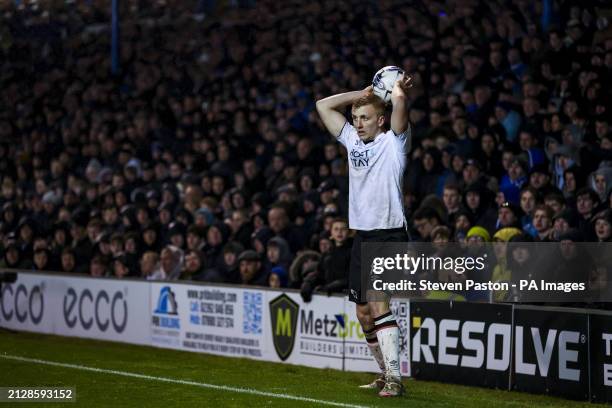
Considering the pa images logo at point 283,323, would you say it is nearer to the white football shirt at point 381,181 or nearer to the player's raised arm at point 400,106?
the white football shirt at point 381,181

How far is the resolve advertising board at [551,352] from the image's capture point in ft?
34.0

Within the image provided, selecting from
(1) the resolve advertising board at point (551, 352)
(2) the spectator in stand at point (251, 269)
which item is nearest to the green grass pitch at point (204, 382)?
(1) the resolve advertising board at point (551, 352)

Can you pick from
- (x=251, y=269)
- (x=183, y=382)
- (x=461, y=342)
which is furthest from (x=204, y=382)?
(x=251, y=269)

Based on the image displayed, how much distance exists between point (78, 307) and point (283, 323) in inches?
158

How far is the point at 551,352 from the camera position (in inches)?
420

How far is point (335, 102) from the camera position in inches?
364

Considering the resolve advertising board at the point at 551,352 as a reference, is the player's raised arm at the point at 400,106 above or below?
above

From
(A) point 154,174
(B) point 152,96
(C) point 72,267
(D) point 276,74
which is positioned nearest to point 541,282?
(C) point 72,267

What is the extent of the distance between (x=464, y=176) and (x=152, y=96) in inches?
467

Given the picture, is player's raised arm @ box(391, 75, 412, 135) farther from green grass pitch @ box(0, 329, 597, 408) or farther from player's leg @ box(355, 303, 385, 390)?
green grass pitch @ box(0, 329, 597, 408)

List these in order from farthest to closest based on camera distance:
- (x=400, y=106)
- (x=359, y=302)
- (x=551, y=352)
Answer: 1. (x=551, y=352)
2. (x=359, y=302)
3. (x=400, y=106)

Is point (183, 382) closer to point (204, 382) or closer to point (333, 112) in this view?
point (204, 382)

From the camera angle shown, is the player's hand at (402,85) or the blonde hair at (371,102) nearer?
the player's hand at (402,85)

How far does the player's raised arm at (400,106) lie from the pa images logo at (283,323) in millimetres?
4936
